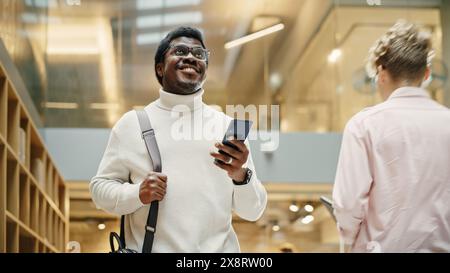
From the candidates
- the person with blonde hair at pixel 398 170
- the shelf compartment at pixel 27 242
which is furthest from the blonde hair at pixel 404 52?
the shelf compartment at pixel 27 242

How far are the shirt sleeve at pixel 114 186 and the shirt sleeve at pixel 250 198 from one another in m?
0.25

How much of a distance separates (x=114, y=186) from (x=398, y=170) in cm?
Result: 72

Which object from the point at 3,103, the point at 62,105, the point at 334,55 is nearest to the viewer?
the point at 3,103

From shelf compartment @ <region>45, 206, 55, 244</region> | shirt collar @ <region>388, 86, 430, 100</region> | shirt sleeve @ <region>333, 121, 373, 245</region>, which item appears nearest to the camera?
shirt sleeve @ <region>333, 121, 373, 245</region>

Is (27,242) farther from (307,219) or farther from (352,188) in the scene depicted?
(352,188)

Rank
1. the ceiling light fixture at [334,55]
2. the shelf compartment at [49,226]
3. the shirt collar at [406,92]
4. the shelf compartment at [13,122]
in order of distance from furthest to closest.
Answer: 1. the ceiling light fixture at [334,55]
2. the shelf compartment at [49,226]
3. the shelf compartment at [13,122]
4. the shirt collar at [406,92]

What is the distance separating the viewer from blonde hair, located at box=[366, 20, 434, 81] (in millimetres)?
1854

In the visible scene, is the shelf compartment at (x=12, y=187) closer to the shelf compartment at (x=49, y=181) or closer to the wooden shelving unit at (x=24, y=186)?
the wooden shelving unit at (x=24, y=186)

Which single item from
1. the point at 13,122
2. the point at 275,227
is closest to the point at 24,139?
the point at 13,122

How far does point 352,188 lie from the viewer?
69.5 inches

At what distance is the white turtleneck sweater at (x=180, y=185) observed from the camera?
1987 mm

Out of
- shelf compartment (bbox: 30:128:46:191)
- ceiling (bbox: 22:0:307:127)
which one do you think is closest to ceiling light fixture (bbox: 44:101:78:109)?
ceiling (bbox: 22:0:307:127)

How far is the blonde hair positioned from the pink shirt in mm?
114

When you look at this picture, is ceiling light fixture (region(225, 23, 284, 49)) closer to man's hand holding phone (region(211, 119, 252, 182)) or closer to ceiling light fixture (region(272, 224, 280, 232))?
ceiling light fixture (region(272, 224, 280, 232))
